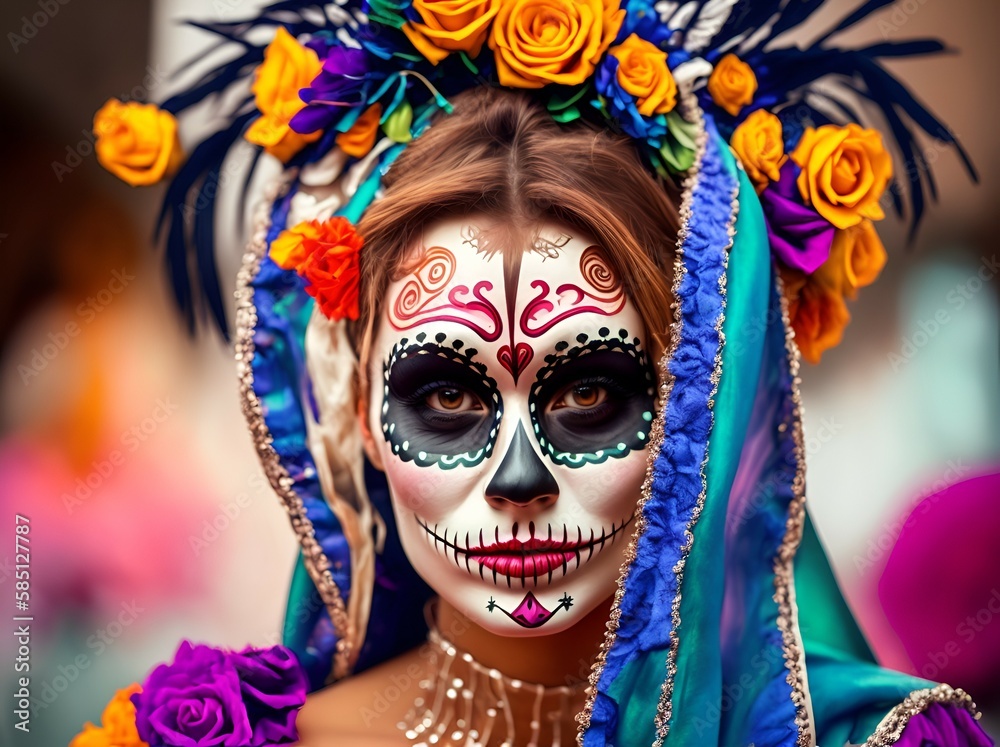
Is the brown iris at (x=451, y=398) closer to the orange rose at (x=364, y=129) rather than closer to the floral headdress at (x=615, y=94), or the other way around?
the floral headdress at (x=615, y=94)

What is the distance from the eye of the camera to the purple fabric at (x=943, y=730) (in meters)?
1.83

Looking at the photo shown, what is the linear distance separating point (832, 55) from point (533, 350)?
87cm

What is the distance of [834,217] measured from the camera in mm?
1891

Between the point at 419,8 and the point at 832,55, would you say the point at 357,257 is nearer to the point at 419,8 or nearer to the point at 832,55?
the point at 419,8

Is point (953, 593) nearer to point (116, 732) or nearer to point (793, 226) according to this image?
point (793, 226)

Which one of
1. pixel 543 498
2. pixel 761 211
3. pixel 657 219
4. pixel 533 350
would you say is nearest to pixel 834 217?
pixel 761 211

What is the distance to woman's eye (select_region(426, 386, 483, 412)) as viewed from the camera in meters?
1.82

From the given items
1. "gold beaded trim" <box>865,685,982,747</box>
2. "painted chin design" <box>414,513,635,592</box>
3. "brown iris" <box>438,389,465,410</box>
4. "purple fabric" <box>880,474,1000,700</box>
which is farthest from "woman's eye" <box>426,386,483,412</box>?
"purple fabric" <box>880,474,1000,700</box>

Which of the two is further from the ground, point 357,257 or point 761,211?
point 761,211

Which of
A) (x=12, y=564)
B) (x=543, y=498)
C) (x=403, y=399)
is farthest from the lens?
(x=12, y=564)

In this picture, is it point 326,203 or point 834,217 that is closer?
point 834,217

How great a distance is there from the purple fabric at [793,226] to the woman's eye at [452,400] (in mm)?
653

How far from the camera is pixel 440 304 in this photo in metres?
1.80

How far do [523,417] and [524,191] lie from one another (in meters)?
0.41
